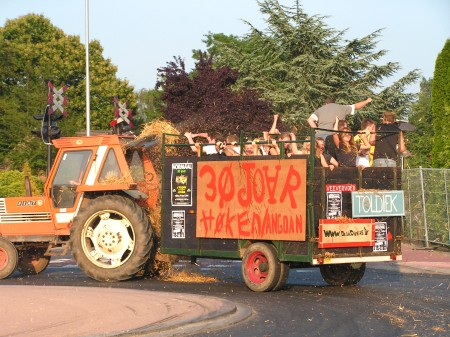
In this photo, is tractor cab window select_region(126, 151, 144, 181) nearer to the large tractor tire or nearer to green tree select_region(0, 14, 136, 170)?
the large tractor tire

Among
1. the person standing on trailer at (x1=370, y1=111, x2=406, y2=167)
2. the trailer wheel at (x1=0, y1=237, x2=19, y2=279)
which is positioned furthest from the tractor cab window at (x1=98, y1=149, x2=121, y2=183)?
the person standing on trailer at (x1=370, y1=111, x2=406, y2=167)

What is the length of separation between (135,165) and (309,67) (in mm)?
33244

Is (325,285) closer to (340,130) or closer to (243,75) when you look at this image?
(340,130)

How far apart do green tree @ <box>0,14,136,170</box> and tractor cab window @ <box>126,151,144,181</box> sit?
4823 centimetres

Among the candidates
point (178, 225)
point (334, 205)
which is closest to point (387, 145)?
point (334, 205)

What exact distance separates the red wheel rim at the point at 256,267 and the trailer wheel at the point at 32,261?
17.9 ft

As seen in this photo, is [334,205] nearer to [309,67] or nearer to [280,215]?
[280,215]

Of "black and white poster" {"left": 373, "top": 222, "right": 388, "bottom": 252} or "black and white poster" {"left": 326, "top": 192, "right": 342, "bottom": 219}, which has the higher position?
"black and white poster" {"left": 326, "top": 192, "right": 342, "bottom": 219}

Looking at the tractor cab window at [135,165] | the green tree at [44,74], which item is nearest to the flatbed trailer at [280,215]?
the tractor cab window at [135,165]

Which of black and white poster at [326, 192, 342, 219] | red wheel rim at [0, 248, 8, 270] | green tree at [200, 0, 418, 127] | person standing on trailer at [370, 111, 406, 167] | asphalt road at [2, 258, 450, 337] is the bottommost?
asphalt road at [2, 258, 450, 337]

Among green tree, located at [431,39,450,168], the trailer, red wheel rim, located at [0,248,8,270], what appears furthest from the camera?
green tree, located at [431,39,450,168]

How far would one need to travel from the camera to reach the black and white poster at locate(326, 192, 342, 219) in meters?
14.4

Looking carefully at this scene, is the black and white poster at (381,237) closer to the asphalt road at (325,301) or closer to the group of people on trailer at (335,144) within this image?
the asphalt road at (325,301)

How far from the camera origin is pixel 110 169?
17.4 meters
